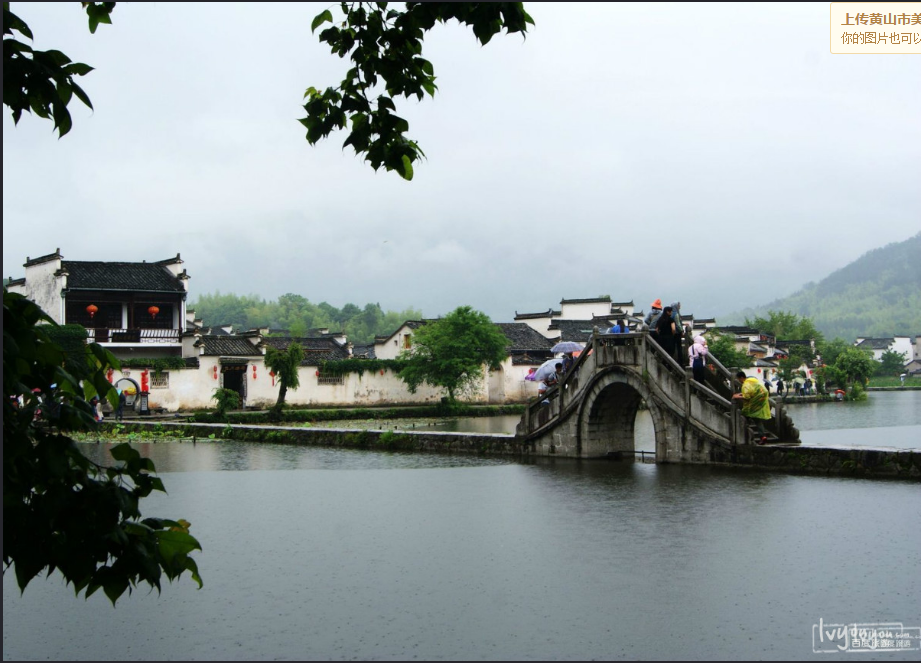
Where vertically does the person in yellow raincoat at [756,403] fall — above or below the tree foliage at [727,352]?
below

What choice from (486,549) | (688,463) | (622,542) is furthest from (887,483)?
(486,549)

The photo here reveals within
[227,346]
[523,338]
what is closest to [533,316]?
[523,338]

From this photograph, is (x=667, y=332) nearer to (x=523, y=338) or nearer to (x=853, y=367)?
(x=523, y=338)

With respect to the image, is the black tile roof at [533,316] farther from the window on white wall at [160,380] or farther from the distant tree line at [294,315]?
the distant tree line at [294,315]

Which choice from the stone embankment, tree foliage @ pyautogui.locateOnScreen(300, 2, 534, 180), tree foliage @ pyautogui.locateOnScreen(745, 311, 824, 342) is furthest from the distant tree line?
tree foliage @ pyautogui.locateOnScreen(300, 2, 534, 180)

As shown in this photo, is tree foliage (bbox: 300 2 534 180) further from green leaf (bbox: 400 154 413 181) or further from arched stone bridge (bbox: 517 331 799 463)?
arched stone bridge (bbox: 517 331 799 463)

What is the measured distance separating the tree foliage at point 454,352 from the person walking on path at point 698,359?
26.4m

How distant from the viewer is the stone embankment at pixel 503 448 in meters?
15.0

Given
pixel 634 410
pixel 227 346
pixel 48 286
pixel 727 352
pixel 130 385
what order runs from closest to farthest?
pixel 634 410
pixel 130 385
pixel 227 346
pixel 48 286
pixel 727 352

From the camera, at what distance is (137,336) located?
138 ft

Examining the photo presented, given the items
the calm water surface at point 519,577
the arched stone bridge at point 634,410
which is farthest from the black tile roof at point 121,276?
the calm water surface at point 519,577

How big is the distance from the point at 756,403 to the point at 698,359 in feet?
5.27

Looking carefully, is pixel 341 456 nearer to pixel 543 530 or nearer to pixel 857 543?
pixel 543 530

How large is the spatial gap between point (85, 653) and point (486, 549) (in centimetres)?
471
